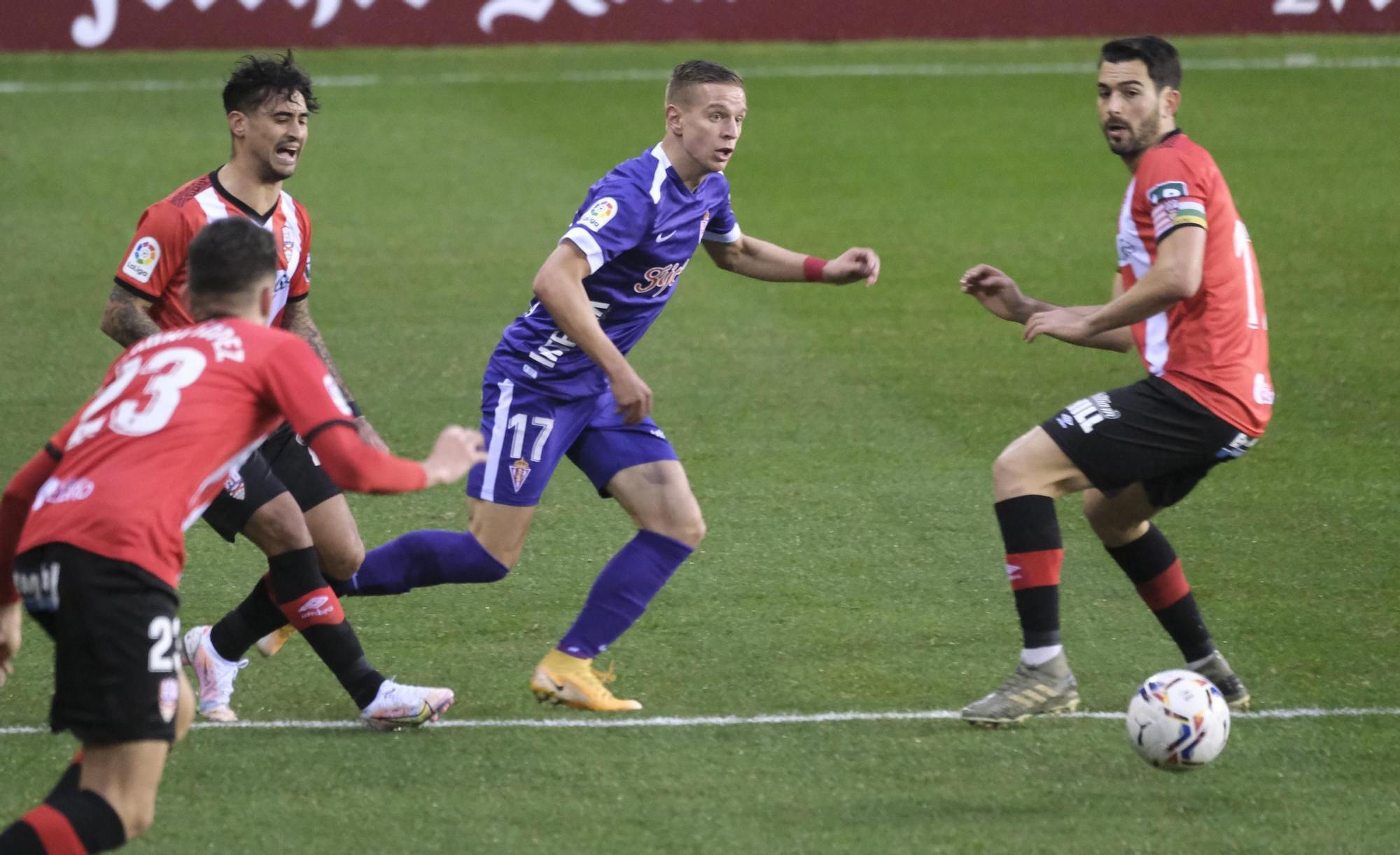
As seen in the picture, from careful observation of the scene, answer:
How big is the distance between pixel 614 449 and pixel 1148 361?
1.62m

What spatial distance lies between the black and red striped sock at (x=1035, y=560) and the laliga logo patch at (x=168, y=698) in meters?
2.42

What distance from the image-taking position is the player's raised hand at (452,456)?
3.85 m

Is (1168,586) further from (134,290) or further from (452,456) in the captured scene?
(134,290)

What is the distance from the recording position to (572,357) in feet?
17.8

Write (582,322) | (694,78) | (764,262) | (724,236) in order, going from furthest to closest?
(764,262)
(724,236)
(694,78)
(582,322)

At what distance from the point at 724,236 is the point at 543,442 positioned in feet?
3.57

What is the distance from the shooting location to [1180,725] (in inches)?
183

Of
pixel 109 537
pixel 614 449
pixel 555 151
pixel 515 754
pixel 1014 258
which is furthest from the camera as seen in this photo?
pixel 555 151

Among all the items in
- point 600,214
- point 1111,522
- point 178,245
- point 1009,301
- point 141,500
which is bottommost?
point 1111,522

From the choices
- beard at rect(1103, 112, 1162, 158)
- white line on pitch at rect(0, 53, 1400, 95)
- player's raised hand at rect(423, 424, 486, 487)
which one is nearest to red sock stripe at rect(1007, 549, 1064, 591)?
beard at rect(1103, 112, 1162, 158)

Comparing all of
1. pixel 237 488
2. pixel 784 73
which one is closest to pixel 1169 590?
pixel 237 488

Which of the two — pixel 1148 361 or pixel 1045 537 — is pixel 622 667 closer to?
pixel 1045 537

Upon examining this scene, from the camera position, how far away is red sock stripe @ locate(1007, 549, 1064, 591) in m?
5.12

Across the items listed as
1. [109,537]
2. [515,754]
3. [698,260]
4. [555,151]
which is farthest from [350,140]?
[109,537]
